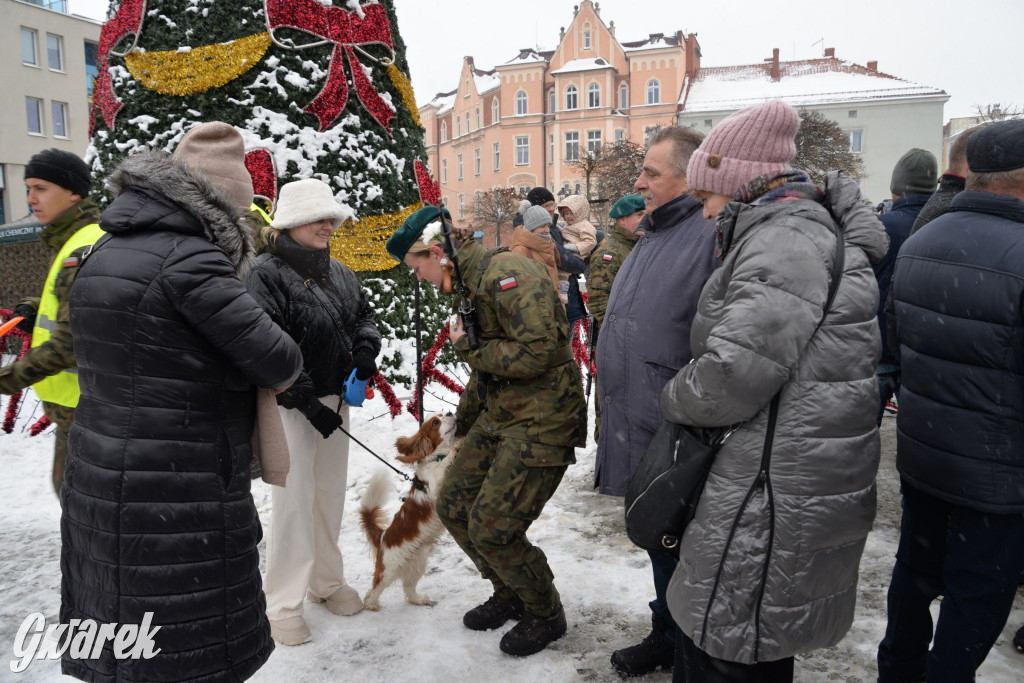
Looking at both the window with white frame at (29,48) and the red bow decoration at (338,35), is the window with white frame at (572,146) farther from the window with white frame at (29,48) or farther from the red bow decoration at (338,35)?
the red bow decoration at (338,35)

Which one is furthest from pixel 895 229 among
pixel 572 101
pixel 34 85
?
pixel 572 101

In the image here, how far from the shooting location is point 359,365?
3.81 metres

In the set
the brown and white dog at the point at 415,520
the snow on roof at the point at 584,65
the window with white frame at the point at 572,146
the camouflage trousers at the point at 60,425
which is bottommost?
the brown and white dog at the point at 415,520

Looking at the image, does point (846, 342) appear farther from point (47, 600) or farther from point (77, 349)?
point (47, 600)

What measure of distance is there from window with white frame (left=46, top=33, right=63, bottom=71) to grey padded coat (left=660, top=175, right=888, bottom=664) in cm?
4581

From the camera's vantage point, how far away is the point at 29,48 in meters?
36.3

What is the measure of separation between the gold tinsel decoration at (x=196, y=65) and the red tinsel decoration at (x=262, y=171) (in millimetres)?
733

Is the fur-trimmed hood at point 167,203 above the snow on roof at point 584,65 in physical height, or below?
below

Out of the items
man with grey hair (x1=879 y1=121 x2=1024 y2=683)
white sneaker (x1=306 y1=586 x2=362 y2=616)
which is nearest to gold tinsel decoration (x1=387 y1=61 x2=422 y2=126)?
white sneaker (x1=306 y1=586 x2=362 y2=616)

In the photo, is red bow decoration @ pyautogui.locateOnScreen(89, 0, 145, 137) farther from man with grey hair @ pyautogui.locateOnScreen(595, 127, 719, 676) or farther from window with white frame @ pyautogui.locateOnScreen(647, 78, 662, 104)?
window with white frame @ pyautogui.locateOnScreen(647, 78, 662, 104)

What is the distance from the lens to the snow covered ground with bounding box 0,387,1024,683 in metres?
3.25

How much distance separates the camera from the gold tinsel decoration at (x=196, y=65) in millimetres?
6402

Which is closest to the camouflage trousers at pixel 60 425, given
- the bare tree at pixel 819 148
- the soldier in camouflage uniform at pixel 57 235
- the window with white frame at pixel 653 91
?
the soldier in camouflage uniform at pixel 57 235

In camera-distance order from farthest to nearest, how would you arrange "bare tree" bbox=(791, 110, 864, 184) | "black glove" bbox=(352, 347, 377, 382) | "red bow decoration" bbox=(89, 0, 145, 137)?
1. "bare tree" bbox=(791, 110, 864, 184)
2. "red bow decoration" bbox=(89, 0, 145, 137)
3. "black glove" bbox=(352, 347, 377, 382)
